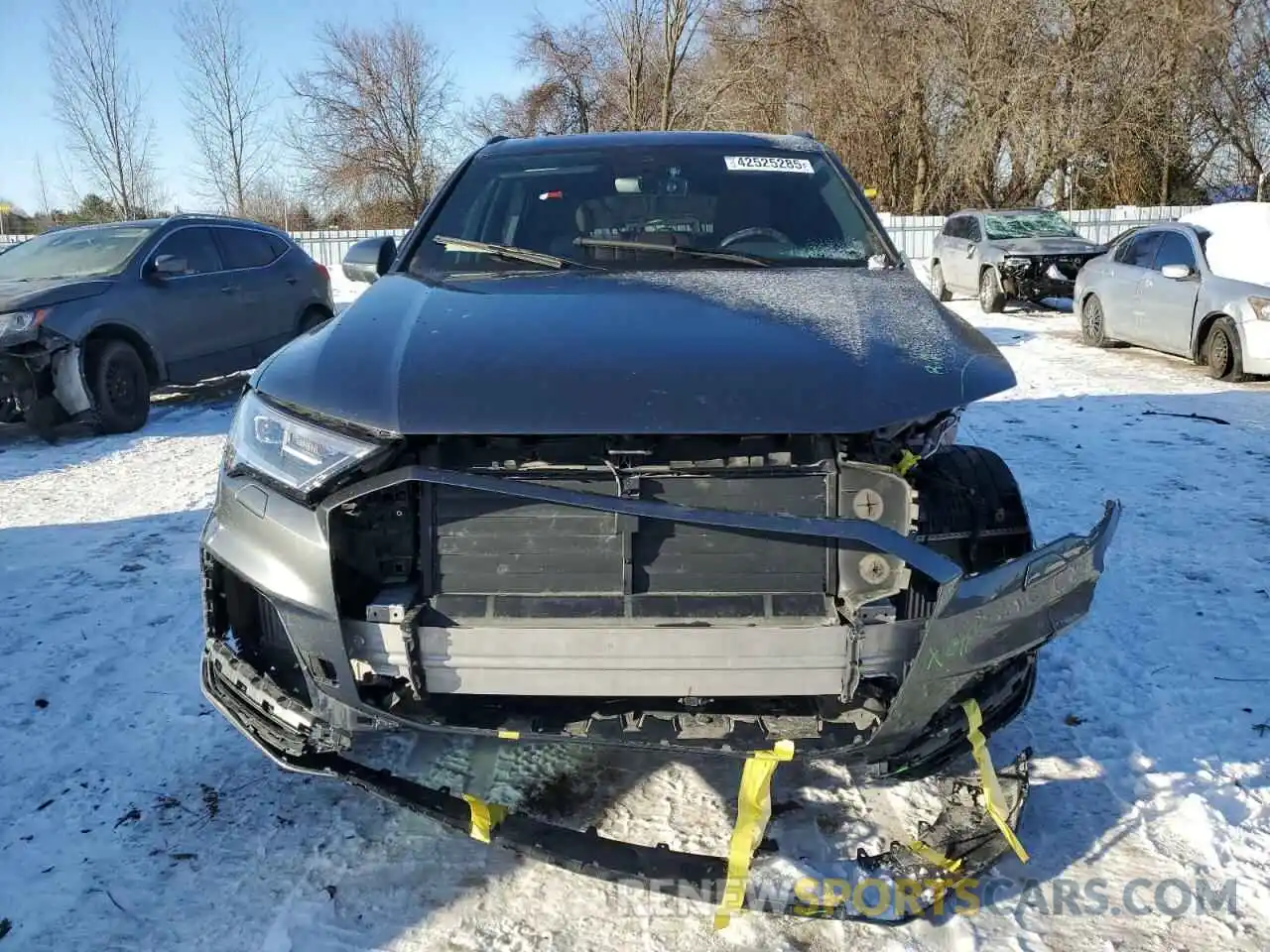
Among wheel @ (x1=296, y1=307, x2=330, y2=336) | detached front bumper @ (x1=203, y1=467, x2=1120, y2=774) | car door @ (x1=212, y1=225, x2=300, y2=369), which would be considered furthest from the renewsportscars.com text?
wheel @ (x1=296, y1=307, x2=330, y2=336)

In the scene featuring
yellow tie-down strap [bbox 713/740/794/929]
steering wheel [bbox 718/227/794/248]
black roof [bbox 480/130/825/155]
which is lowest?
yellow tie-down strap [bbox 713/740/794/929]

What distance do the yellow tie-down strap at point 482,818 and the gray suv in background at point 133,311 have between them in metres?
6.09

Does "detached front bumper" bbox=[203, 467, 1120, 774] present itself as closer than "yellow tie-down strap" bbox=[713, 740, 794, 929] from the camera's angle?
Yes

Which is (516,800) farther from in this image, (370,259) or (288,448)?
(370,259)

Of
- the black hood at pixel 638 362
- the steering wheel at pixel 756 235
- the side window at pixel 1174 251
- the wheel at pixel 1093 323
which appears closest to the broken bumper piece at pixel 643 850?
the black hood at pixel 638 362

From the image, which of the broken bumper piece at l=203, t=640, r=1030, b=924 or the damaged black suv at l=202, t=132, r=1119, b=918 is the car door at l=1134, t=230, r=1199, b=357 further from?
the broken bumper piece at l=203, t=640, r=1030, b=924

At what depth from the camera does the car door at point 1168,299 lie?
30.7ft

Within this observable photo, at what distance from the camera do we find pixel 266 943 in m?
2.14

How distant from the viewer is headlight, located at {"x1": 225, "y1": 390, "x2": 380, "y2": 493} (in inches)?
81.2

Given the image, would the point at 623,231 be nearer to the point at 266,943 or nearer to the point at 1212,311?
the point at 266,943

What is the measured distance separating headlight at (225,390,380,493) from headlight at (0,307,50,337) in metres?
5.48

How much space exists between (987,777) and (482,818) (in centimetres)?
120

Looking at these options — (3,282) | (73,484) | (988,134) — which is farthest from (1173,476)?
(988,134)

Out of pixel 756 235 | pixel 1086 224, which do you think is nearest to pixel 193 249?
pixel 756 235
